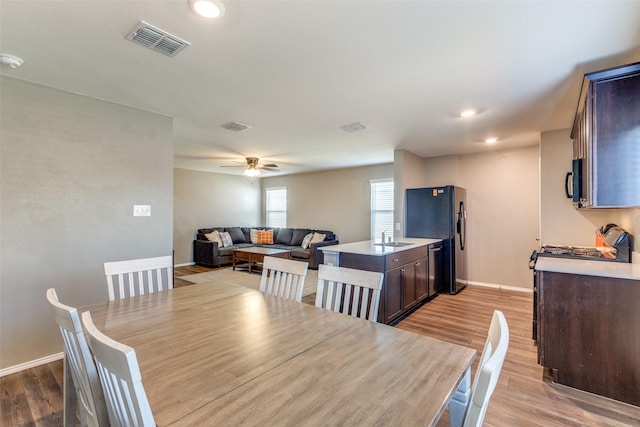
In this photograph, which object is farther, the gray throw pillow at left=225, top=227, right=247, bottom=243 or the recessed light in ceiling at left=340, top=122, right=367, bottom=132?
the gray throw pillow at left=225, top=227, right=247, bottom=243

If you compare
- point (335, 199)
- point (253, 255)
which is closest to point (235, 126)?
point (253, 255)

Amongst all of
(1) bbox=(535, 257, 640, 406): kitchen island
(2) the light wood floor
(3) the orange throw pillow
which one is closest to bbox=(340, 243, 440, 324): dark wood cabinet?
(2) the light wood floor

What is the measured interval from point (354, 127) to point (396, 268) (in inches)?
72.9

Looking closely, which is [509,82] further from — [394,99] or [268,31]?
[268,31]

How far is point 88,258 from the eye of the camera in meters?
2.83

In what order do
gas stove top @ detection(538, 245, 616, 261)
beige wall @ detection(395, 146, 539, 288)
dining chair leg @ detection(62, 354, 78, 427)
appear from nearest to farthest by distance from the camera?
dining chair leg @ detection(62, 354, 78, 427), gas stove top @ detection(538, 245, 616, 261), beige wall @ detection(395, 146, 539, 288)

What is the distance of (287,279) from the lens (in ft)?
6.97

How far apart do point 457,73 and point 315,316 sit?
85.5 inches

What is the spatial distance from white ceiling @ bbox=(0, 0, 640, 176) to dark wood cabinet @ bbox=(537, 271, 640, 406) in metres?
1.65

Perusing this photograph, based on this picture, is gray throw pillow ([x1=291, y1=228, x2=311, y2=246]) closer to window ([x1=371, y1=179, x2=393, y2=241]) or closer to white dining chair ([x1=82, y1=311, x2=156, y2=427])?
Result: window ([x1=371, y1=179, x2=393, y2=241])

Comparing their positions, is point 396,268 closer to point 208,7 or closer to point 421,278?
point 421,278

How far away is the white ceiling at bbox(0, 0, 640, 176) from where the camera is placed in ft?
5.47

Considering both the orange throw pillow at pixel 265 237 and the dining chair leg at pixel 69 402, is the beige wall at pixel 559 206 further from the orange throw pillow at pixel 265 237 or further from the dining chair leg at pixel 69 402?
the orange throw pillow at pixel 265 237

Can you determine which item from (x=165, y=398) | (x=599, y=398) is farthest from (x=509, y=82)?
(x=165, y=398)
